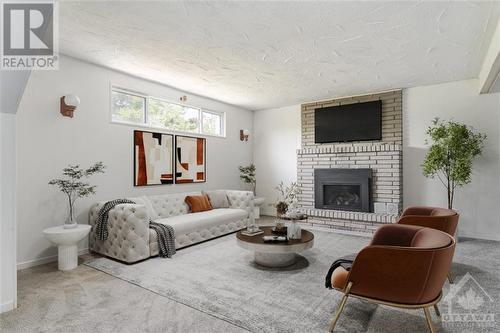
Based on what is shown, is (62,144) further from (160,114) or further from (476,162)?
(476,162)

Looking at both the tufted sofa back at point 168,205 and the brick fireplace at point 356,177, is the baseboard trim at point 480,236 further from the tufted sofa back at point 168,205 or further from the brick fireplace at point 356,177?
the tufted sofa back at point 168,205

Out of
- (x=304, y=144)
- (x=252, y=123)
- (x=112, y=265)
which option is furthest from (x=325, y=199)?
(x=112, y=265)

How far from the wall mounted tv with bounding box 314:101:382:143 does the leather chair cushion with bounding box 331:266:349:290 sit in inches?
162

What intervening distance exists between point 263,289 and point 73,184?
278 centimetres

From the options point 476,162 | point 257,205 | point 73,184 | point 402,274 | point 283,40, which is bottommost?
point 257,205

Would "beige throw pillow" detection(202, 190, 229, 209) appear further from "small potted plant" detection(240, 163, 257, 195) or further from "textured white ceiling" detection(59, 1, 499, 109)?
"textured white ceiling" detection(59, 1, 499, 109)

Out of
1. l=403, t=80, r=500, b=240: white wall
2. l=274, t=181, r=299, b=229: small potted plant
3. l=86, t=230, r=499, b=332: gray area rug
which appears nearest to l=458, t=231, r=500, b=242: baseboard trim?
l=403, t=80, r=500, b=240: white wall

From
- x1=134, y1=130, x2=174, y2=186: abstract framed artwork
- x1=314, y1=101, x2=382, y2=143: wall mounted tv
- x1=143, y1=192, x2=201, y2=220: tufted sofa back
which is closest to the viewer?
x1=143, y1=192, x2=201, y2=220: tufted sofa back

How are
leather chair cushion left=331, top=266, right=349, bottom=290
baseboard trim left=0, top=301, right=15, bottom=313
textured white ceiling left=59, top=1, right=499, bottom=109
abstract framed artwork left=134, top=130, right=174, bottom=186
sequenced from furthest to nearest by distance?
abstract framed artwork left=134, top=130, right=174, bottom=186 < textured white ceiling left=59, top=1, right=499, bottom=109 < baseboard trim left=0, top=301, right=15, bottom=313 < leather chair cushion left=331, top=266, right=349, bottom=290

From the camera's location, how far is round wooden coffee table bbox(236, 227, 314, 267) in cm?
319

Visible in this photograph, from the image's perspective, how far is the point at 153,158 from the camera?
16.4 feet

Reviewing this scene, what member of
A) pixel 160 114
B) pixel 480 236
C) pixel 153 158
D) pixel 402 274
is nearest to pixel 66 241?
pixel 153 158

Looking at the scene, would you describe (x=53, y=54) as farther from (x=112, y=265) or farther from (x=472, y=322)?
(x=472, y=322)

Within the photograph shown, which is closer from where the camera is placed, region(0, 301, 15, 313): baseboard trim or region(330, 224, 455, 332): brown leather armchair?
region(330, 224, 455, 332): brown leather armchair
